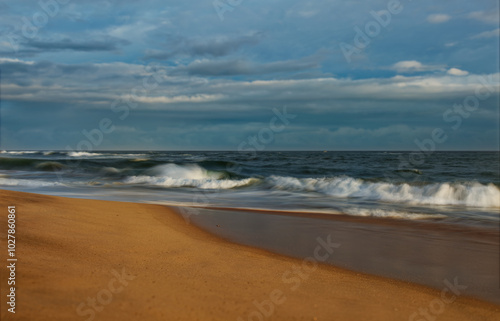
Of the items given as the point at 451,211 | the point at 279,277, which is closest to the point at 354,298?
the point at 279,277

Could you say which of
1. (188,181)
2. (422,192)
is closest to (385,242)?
(422,192)

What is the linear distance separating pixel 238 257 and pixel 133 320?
8.06 ft

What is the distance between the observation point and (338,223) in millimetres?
8609

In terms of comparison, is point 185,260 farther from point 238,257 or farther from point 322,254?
point 322,254

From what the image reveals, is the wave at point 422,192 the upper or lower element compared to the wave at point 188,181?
lower

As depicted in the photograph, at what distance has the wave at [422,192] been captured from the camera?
1291cm
